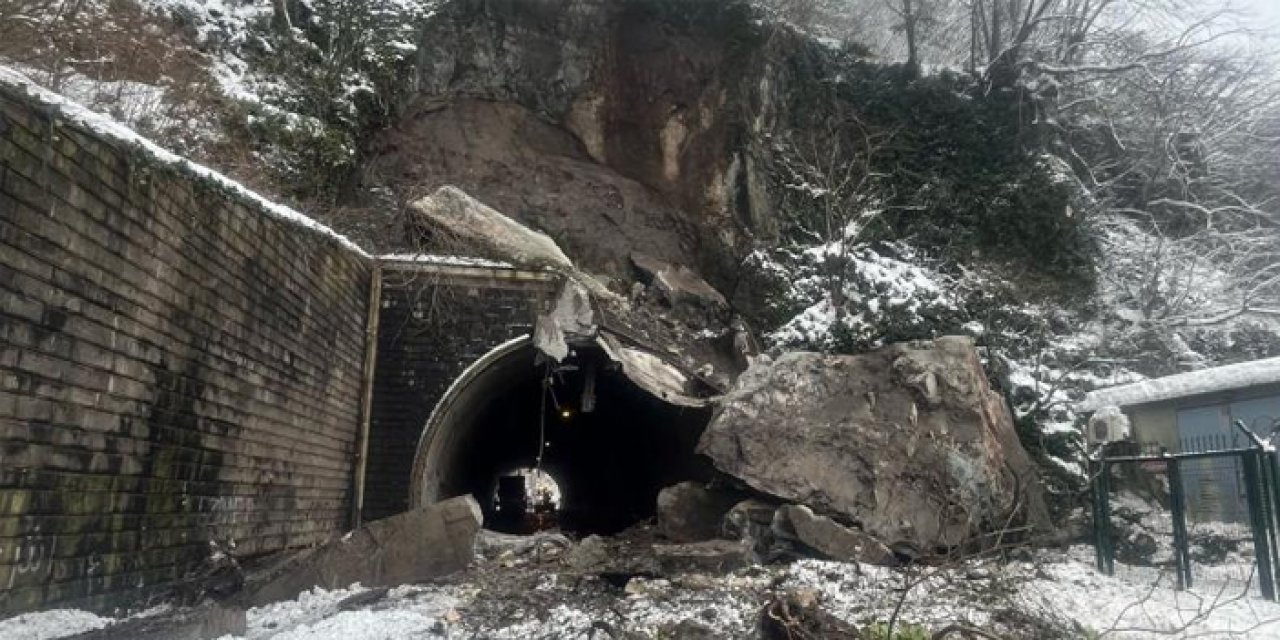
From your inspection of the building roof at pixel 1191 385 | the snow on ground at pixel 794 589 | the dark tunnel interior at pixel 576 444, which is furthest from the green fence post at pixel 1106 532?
the dark tunnel interior at pixel 576 444

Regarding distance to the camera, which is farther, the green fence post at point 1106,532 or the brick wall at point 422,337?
the brick wall at point 422,337

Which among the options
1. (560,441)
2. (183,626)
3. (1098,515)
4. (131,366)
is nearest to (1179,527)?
(1098,515)

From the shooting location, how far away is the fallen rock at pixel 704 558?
7.90 meters

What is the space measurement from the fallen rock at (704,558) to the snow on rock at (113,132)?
509 cm

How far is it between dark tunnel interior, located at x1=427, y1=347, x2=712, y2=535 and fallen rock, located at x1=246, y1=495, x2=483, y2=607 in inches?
161

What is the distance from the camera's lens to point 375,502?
10.5 meters

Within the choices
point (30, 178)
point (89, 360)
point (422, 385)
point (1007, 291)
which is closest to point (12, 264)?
point (30, 178)

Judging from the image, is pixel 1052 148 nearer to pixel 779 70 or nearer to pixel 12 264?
pixel 779 70

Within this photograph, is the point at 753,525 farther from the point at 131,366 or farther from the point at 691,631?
the point at 131,366

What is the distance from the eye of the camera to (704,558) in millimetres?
7957

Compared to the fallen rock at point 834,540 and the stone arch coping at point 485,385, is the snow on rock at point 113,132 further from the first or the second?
the fallen rock at point 834,540

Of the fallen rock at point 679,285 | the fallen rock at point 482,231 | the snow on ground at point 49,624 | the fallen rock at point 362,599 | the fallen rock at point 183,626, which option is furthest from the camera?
the fallen rock at point 679,285

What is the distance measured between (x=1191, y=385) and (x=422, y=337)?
9684mm

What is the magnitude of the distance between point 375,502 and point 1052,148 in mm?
13941
